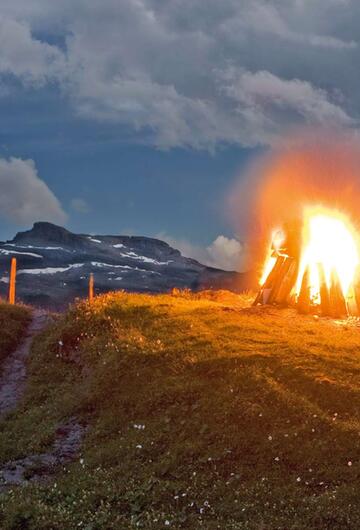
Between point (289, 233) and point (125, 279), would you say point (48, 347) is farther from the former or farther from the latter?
point (125, 279)

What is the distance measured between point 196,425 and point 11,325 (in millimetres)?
18698

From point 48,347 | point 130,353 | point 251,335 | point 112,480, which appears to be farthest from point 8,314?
point 112,480

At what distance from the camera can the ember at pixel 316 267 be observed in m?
31.4

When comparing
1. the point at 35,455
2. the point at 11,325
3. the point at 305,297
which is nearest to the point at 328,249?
the point at 305,297

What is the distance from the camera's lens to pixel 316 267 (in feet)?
108

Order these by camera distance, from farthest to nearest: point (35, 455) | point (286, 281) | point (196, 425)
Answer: point (286, 281), point (35, 455), point (196, 425)

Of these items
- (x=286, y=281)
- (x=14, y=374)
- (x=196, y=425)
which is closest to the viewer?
(x=196, y=425)

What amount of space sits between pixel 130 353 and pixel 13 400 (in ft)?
17.8

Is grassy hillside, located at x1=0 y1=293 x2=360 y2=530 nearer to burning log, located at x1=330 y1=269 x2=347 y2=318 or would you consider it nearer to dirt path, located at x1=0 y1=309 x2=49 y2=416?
dirt path, located at x1=0 y1=309 x2=49 y2=416

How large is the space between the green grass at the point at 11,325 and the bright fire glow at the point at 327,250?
1528 centimetres

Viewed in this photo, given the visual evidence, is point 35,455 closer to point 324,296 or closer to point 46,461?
point 46,461

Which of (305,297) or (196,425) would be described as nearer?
(196,425)

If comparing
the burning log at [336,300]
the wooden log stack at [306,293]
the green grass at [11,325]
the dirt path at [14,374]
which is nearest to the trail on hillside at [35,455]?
the dirt path at [14,374]

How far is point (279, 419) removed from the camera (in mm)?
15672
